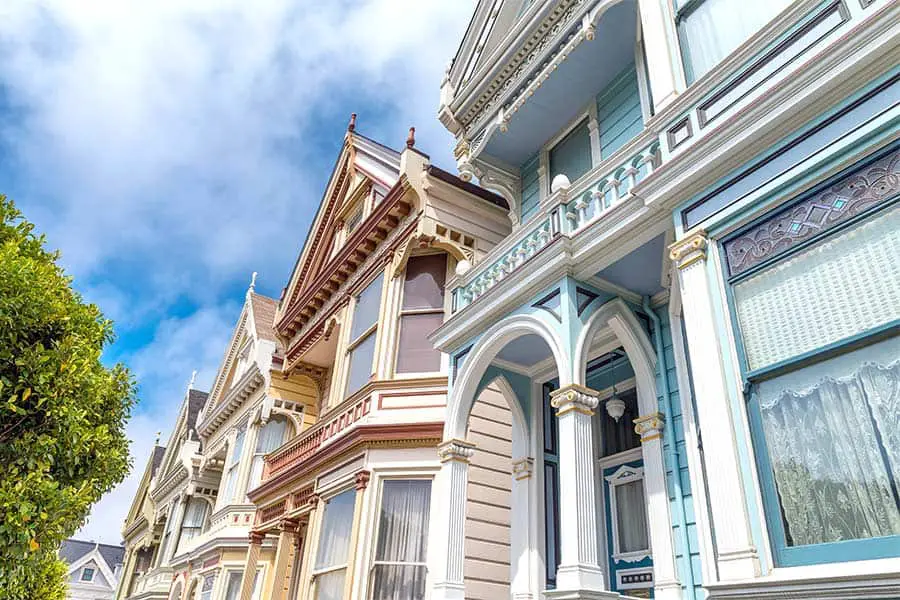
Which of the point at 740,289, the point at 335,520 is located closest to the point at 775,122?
the point at 740,289

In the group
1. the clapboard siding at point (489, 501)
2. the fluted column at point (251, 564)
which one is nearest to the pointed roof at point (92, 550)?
the fluted column at point (251, 564)

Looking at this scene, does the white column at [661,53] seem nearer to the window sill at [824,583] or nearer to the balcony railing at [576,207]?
the balcony railing at [576,207]

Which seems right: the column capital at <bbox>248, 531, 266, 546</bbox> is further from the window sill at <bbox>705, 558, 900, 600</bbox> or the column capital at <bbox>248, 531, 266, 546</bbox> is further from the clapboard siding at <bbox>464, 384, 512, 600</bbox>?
the window sill at <bbox>705, 558, 900, 600</bbox>

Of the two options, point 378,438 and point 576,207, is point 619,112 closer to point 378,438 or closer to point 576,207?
point 576,207

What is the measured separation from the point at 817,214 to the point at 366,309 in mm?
9577

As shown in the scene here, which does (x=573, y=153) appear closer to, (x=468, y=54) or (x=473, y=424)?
(x=468, y=54)

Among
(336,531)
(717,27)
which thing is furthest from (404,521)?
(717,27)

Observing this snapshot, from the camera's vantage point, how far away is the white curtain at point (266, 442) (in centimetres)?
1703

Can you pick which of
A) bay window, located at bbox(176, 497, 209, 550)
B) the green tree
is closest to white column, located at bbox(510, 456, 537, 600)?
the green tree

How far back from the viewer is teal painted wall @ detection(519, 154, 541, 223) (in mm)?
10781

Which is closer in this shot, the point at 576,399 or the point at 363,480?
the point at 576,399

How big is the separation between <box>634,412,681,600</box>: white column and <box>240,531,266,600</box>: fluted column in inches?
396

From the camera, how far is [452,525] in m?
7.25

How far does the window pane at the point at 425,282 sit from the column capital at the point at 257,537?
682 centimetres
